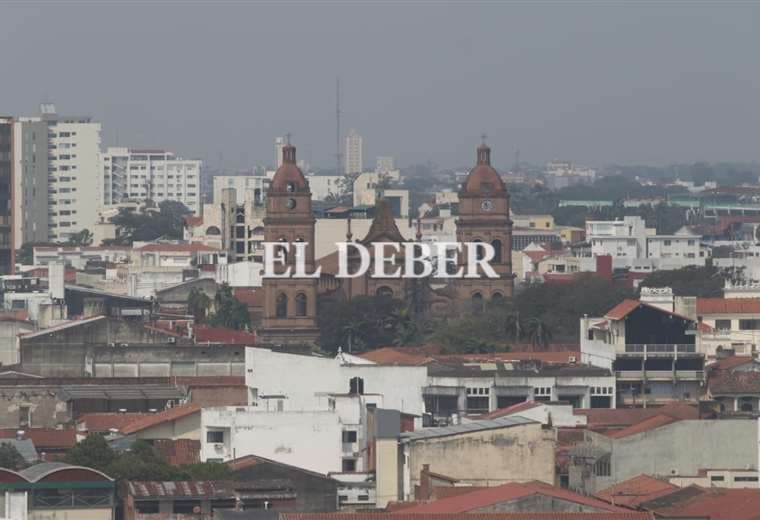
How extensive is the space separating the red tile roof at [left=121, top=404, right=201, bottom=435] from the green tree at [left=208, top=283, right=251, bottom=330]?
58026mm

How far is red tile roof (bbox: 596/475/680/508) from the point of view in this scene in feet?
190

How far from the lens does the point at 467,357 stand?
99.1m

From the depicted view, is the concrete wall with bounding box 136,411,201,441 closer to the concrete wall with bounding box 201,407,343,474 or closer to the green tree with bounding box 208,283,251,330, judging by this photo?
the concrete wall with bounding box 201,407,343,474

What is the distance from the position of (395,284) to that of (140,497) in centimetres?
8778

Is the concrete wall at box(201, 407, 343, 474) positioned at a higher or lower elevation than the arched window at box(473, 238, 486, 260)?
lower

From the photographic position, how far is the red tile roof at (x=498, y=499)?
2096 inches

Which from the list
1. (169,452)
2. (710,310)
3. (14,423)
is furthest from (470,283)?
(169,452)

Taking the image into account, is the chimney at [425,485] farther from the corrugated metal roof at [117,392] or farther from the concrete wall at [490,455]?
the corrugated metal roof at [117,392]

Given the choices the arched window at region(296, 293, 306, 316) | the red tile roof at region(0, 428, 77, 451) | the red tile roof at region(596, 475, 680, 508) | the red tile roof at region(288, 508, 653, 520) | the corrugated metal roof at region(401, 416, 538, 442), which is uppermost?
the arched window at region(296, 293, 306, 316)

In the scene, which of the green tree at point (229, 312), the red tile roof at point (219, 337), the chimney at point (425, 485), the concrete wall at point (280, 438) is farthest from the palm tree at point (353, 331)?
the chimney at point (425, 485)

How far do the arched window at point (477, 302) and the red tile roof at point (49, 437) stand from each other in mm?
67288

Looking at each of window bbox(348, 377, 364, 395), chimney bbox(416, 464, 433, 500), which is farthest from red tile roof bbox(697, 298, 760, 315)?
chimney bbox(416, 464, 433, 500)

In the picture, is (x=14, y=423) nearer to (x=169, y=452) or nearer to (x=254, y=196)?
(x=169, y=452)

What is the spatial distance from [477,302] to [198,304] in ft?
38.0
